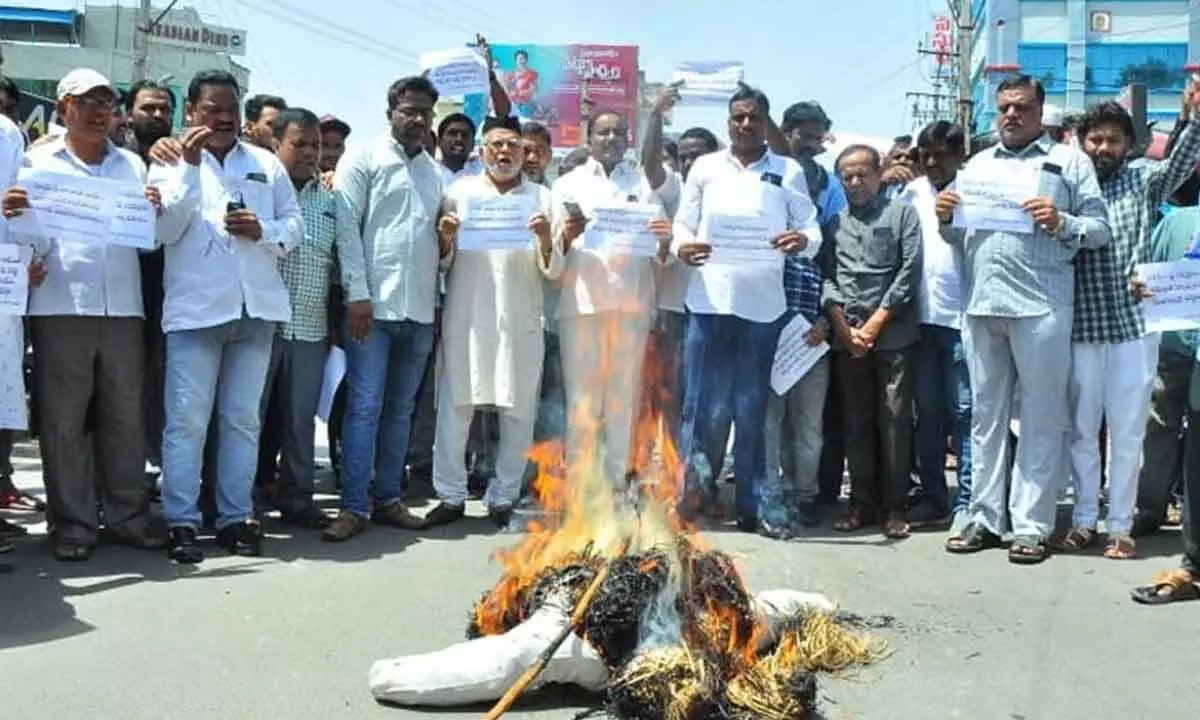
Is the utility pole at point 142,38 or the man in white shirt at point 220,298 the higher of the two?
the utility pole at point 142,38

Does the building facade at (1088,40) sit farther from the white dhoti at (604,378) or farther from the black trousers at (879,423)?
the white dhoti at (604,378)

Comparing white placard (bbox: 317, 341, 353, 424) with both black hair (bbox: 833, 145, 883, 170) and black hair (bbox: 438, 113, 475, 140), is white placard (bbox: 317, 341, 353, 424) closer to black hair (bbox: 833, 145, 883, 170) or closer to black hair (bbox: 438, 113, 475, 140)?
black hair (bbox: 438, 113, 475, 140)

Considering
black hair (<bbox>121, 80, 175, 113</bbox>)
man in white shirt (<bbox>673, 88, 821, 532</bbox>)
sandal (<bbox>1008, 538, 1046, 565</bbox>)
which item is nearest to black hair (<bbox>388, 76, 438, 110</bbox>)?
black hair (<bbox>121, 80, 175, 113</bbox>)

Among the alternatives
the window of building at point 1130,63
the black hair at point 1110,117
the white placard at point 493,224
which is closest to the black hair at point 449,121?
the white placard at point 493,224

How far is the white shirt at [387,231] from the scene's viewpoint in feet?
22.0

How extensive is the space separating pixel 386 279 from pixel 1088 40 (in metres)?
58.9

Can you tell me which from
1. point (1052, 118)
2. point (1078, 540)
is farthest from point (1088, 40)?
point (1078, 540)

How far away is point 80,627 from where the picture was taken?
15.8 ft

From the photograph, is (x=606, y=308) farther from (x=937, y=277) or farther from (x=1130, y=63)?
(x=1130, y=63)

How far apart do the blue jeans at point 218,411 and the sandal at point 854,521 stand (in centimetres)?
337

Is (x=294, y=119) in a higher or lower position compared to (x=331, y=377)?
higher

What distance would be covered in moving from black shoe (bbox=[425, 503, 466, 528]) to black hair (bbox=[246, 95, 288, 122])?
10.1 feet

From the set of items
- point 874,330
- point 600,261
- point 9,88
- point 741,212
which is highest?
point 9,88

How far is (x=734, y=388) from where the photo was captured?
704cm
